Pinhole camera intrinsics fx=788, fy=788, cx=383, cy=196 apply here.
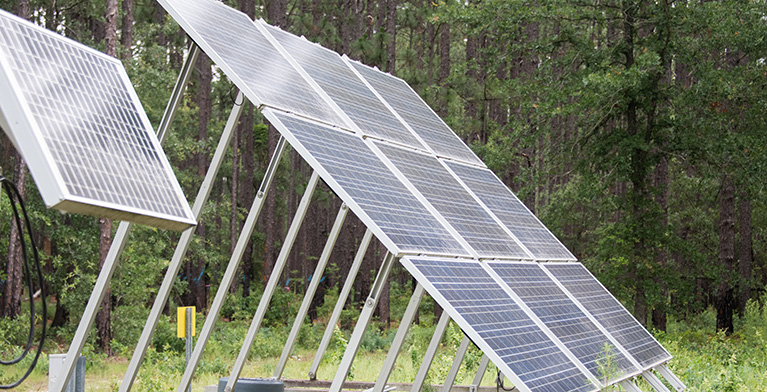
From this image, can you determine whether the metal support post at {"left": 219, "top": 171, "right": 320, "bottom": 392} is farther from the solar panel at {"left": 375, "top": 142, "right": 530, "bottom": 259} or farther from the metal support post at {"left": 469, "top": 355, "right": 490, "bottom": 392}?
the metal support post at {"left": 469, "top": 355, "right": 490, "bottom": 392}

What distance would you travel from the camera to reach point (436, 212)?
766 centimetres

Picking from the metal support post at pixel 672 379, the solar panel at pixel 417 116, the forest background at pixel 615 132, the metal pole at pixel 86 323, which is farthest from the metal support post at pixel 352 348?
the forest background at pixel 615 132

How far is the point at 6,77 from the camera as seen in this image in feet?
14.0

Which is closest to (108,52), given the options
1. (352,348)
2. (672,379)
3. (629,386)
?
(352,348)

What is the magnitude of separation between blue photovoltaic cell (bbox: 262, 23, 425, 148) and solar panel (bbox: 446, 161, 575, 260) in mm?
950

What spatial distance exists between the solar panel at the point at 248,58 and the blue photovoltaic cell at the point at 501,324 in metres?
2.11

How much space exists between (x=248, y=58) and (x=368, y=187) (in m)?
2.02

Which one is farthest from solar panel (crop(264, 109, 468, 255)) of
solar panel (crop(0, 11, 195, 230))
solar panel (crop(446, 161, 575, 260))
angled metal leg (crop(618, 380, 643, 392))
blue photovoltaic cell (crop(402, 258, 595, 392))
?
solar panel (crop(446, 161, 575, 260))

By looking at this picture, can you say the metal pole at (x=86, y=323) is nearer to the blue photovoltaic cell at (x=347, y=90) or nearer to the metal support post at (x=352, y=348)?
the metal support post at (x=352, y=348)

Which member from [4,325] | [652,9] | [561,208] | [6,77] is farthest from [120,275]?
[6,77]

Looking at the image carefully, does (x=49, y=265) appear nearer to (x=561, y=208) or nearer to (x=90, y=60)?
(x=561, y=208)

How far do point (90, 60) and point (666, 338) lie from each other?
15.6 metres

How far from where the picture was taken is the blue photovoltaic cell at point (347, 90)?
8.92m

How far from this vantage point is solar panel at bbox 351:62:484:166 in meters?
10.6
